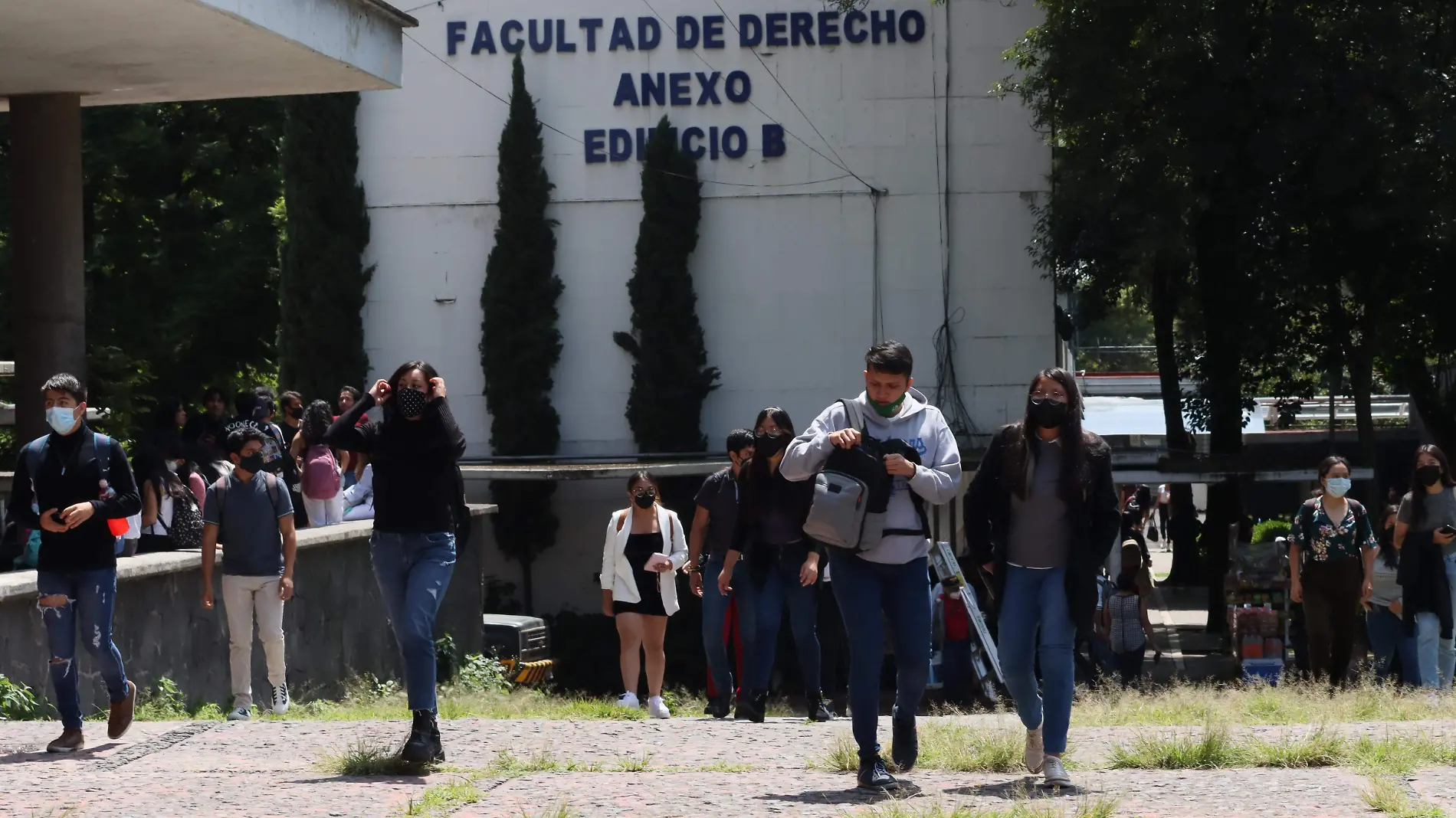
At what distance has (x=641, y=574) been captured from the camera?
1134cm

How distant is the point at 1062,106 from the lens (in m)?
19.5

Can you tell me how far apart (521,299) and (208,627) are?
1259cm

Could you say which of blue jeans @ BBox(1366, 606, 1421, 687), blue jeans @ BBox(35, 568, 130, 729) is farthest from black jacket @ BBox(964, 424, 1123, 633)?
blue jeans @ BBox(1366, 606, 1421, 687)

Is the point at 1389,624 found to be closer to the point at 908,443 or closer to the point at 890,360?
the point at 908,443

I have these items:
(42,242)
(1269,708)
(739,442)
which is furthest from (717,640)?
(42,242)

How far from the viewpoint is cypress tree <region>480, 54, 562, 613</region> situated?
24.2m

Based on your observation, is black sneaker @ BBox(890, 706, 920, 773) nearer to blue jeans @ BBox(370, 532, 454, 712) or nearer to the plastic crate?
blue jeans @ BBox(370, 532, 454, 712)

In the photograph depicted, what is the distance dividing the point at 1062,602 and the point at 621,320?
18227 millimetres

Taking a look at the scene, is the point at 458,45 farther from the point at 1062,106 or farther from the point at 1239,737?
the point at 1239,737

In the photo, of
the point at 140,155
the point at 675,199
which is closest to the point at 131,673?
the point at 675,199

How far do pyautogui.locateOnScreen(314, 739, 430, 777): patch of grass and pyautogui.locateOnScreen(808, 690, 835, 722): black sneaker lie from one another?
3.30 meters

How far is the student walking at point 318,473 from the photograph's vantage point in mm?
13939

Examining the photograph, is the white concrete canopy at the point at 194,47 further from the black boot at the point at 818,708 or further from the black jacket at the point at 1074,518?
the black jacket at the point at 1074,518

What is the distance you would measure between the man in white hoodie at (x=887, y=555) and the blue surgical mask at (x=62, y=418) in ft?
10.7
